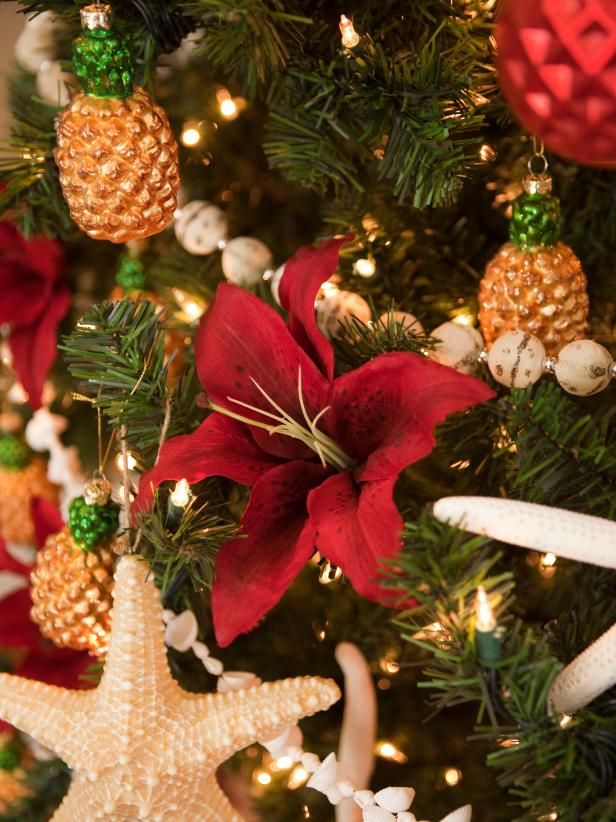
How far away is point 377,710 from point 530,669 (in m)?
0.28

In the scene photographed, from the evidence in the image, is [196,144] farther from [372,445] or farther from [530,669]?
[530,669]

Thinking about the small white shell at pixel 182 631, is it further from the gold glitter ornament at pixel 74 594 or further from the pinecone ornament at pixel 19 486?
the pinecone ornament at pixel 19 486

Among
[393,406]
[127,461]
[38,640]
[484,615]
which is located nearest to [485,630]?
[484,615]

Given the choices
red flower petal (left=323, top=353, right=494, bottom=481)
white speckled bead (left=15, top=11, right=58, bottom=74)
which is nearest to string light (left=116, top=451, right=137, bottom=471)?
red flower petal (left=323, top=353, right=494, bottom=481)

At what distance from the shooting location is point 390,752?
570 mm

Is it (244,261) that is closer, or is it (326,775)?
(326,775)

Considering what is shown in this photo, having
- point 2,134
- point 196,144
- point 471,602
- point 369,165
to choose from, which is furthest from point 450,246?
point 2,134

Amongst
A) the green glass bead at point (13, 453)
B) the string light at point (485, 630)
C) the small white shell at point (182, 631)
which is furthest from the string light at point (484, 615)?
the green glass bead at point (13, 453)

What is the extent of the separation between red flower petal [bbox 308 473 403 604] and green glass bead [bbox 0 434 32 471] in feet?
1.47

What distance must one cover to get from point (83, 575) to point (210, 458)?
15 centimetres

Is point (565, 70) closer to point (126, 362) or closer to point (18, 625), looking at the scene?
point (126, 362)

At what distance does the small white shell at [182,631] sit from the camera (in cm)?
51

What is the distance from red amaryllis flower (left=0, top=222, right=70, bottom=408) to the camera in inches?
26.3

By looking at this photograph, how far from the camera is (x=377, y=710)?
1.97ft
